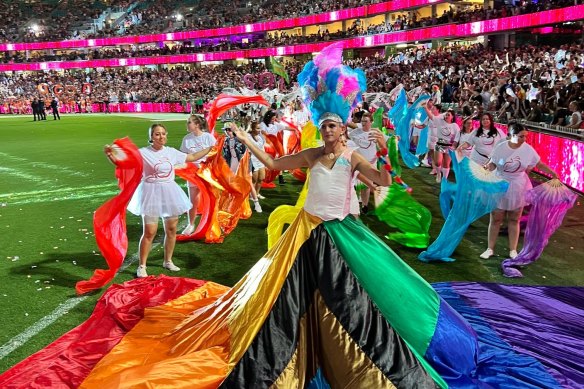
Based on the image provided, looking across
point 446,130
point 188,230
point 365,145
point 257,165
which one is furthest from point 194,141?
point 446,130

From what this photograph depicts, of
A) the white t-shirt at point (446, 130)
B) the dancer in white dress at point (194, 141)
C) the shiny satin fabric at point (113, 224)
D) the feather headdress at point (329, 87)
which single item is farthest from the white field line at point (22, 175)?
the feather headdress at point (329, 87)

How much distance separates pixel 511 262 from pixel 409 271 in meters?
3.19

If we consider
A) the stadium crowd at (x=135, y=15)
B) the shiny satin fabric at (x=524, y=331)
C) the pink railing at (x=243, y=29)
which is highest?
the stadium crowd at (x=135, y=15)

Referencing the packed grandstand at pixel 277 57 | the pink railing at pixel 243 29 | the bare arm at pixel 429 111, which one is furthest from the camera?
the pink railing at pixel 243 29

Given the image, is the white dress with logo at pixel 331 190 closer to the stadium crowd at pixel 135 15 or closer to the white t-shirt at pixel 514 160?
the white t-shirt at pixel 514 160

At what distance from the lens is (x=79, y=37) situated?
212ft

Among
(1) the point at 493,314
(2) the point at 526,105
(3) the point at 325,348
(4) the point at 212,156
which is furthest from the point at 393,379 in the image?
(2) the point at 526,105

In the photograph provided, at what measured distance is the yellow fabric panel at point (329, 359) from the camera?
3232 millimetres

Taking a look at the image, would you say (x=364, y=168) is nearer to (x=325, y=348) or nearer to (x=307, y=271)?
(x=307, y=271)

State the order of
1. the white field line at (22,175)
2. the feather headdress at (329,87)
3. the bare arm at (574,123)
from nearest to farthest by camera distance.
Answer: the feather headdress at (329,87), the bare arm at (574,123), the white field line at (22,175)

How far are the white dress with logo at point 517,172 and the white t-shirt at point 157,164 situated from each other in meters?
4.14

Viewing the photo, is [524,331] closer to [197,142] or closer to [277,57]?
[197,142]

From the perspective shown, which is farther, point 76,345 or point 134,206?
point 134,206

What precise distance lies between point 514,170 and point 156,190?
14.6 ft
